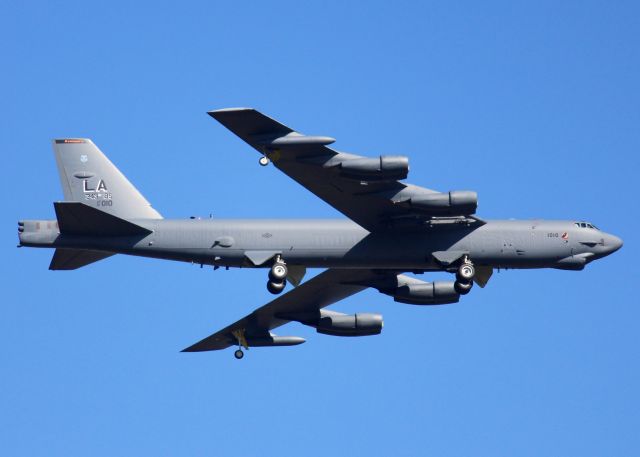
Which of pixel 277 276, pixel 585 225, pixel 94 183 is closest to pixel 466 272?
pixel 585 225

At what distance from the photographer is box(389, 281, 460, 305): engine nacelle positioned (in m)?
46.7

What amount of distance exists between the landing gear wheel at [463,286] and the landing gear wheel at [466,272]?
0.51 feet

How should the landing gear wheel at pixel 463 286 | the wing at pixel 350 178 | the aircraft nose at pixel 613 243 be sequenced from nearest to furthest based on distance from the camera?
1. the wing at pixel 350 178
2. the landing gear wheel at pixel 463 286
3. the aircraft nose at pixel 613 243

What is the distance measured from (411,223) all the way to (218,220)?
6.71m

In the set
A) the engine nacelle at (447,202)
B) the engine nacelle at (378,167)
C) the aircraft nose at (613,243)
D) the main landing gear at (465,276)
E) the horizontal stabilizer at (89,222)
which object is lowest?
the main landing gear at (465,276)

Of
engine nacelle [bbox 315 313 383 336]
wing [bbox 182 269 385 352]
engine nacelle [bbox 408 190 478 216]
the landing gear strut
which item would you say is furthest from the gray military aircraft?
the landing gear strut

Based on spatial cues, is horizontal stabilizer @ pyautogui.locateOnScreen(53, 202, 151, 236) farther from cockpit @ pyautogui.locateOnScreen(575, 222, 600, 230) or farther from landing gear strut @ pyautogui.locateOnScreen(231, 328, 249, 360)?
cockpit @ pyautogui.locateOnScreen(575, 222, 600, 230)

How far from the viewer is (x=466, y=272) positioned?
142ft

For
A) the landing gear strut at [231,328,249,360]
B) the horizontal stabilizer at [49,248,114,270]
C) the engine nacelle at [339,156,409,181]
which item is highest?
the engine nacelle at [339,156,409,181]

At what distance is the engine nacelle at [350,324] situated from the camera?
159 ft

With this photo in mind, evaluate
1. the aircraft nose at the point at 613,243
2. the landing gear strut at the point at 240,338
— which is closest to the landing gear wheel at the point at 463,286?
the aircraft nose at the point at 613,243

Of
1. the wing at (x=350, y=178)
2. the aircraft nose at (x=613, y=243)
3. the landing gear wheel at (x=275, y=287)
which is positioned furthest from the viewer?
the aircraft nose at (x=613, y=243)

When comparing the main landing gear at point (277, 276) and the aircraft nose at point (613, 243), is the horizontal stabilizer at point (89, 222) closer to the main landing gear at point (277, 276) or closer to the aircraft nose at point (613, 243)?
the main landing gear at point (277, 276)

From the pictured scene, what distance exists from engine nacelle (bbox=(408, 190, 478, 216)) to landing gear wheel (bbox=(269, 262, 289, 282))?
16.6ft
